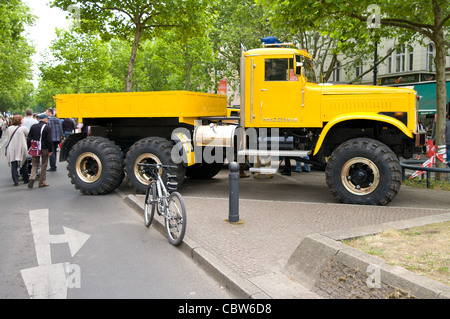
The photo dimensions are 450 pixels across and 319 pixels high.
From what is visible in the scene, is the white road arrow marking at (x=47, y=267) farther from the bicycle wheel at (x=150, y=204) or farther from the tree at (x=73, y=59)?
the tree at (x=73, y=59)

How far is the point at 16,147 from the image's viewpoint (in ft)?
36.5

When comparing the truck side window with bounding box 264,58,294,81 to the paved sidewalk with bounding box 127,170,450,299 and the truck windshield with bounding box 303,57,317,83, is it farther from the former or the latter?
the paved sidewalk with bounding box 127,170,450,299

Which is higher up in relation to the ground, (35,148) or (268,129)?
(268,129)

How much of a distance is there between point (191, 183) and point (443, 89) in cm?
681

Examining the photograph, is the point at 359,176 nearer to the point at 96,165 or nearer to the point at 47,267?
the point at 47,267

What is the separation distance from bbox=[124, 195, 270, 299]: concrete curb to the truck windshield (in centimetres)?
455

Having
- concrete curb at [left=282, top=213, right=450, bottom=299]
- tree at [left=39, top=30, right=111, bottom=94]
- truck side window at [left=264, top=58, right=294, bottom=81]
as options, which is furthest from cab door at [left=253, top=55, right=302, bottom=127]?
tree at [left=39, top=30, right=111, bottom=94]

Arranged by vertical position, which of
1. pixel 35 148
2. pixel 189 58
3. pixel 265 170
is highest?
pixel 189 58

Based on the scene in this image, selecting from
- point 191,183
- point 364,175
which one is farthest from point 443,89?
point 191,183

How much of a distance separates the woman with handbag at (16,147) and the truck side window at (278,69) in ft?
22.2

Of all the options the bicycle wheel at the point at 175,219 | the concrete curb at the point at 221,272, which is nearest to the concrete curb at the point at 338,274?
the concrete curb at the point at 221,272

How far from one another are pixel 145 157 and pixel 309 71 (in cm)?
392

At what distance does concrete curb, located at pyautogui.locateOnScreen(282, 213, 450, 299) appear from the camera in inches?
133

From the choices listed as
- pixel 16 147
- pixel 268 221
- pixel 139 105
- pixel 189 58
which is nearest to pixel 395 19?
pixel 139 105
